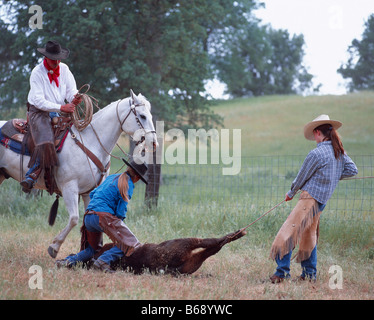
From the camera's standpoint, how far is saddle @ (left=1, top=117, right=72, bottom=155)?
643 cm

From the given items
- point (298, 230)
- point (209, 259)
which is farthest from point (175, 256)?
point (298, 230)

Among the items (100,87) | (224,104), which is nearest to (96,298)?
(100,87)

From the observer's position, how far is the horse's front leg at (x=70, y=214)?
6199 millimetres

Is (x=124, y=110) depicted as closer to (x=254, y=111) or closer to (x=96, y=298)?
(x=96, y=298)

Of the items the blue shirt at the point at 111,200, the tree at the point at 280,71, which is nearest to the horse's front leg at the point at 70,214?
the blue shirt at the point at 111,200

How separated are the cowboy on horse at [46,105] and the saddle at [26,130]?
0.12m

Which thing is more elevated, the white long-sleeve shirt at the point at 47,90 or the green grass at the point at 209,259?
the white long-sleeve shirt at the point at 47,90

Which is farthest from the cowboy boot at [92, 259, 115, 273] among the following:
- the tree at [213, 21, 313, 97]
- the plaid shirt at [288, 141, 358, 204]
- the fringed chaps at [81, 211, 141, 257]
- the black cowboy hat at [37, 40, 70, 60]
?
the tree at [213, 21, 313, 97]

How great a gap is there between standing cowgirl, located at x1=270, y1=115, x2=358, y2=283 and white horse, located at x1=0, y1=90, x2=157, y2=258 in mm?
2069

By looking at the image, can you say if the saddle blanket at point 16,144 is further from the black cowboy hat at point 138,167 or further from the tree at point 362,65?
the tree at point 362,65

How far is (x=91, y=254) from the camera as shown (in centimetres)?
604

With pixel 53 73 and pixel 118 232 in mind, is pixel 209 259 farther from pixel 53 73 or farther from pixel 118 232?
pixel 53 73

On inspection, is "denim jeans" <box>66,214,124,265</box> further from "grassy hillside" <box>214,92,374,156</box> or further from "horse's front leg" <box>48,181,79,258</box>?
"grassy hillside" <box>214,92,374,156</box>

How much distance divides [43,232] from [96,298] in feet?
14.0
